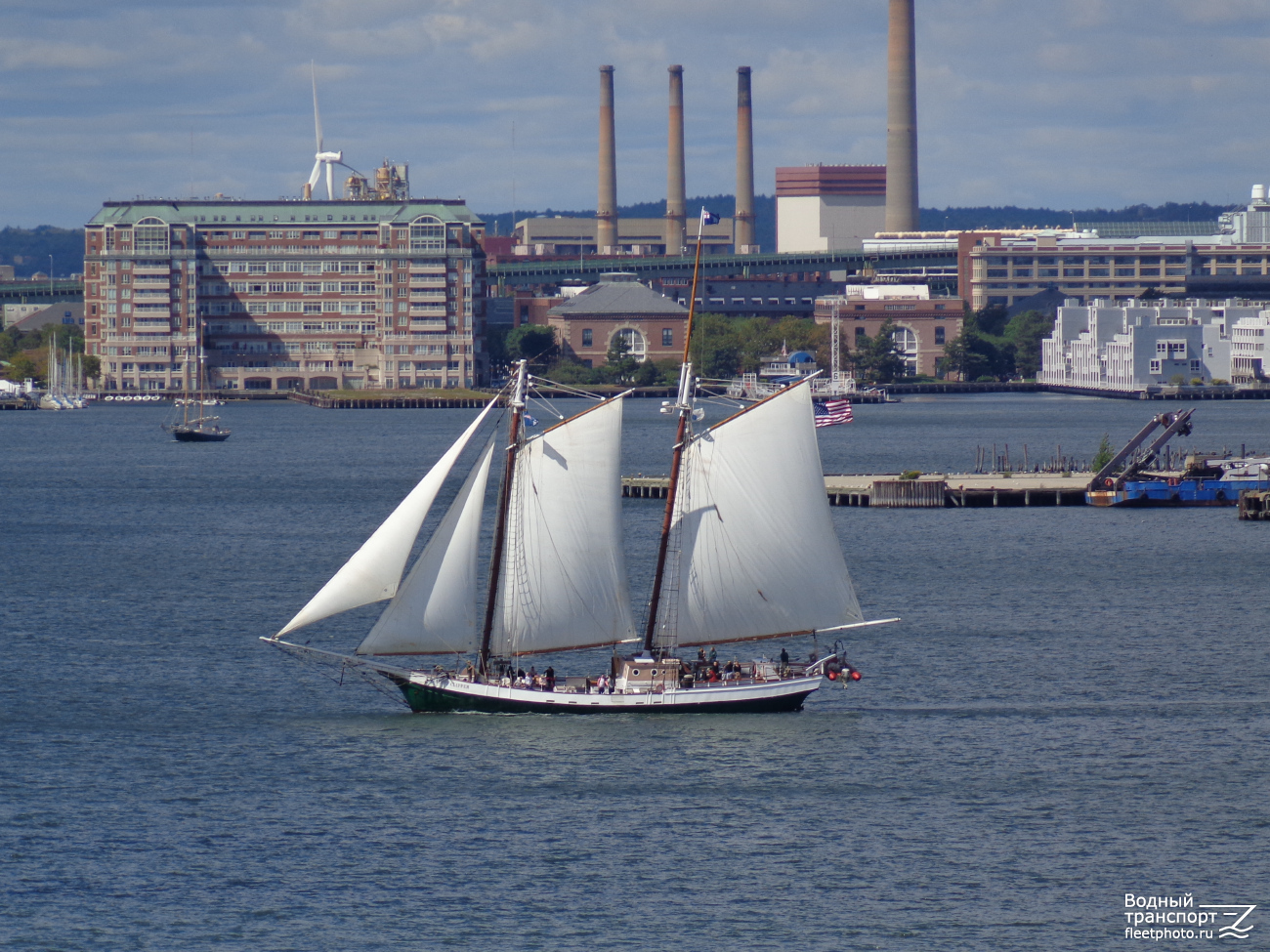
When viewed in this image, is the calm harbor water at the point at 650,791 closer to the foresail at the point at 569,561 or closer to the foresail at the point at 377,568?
the foresail at the point at 569,561

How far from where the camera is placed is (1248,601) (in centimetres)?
6794

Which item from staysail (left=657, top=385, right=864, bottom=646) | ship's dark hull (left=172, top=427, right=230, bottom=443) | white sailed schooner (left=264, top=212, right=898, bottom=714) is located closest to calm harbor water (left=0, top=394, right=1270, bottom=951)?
white sailed schooner (left=264, top=212, right=898, bottom=714)

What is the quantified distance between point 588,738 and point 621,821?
18.7 feet

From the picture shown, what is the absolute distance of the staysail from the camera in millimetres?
49594

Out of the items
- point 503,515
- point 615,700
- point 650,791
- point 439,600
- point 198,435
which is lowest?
point 650,791

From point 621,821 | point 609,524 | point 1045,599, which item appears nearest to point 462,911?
point 621,821

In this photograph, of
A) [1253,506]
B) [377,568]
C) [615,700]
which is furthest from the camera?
[1253,506]

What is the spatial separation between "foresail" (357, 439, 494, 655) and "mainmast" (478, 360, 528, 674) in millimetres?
1066

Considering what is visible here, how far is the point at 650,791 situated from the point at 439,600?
7413mm

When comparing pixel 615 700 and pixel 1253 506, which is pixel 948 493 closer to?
pixel 1253 506

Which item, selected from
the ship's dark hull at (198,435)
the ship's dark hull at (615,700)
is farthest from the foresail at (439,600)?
the ship's dark hull at (198,435)

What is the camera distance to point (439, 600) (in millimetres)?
47781

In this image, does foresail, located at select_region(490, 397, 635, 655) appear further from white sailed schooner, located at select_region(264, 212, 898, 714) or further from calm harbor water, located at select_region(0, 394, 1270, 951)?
calm harbor water, located at select_region(0, 394, 1270, 951)

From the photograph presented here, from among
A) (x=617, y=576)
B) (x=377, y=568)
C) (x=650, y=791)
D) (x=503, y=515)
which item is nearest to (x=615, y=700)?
(x=617, y=576)
